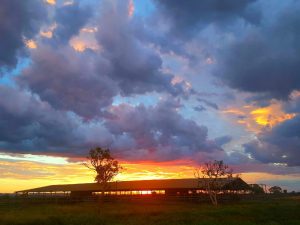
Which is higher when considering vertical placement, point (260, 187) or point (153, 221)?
point (260, 187)

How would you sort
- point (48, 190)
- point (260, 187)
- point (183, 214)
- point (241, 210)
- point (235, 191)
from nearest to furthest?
point (183, 214) < point (241, 210) < point (235, 191) < point (48, 190) < point (260, 187)

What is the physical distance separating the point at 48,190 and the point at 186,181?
163 feet

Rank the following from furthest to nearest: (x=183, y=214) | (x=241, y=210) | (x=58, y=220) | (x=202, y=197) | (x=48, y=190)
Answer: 1. (x=48, y=190)
2. (x=202, y=197)
3. (x=241, y=210)
4. (x=183, y=214)
5. (x=58, y=220)

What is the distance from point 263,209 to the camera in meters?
58.7

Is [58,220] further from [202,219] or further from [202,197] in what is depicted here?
[202,197]

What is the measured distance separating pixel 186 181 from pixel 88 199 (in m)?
24.9

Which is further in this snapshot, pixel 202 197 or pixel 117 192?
pixel 117 192

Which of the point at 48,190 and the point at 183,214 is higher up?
the point at 48,190

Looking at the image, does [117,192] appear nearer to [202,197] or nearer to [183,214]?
[202,197]

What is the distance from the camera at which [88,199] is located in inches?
3824

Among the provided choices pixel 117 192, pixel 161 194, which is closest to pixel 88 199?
pixel 117 192

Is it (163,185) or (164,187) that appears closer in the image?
(164,187)

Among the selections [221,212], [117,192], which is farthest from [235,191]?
[221,212]

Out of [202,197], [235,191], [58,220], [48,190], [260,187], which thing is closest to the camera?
[58,220]
